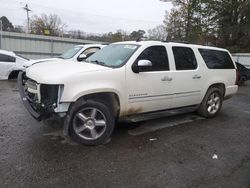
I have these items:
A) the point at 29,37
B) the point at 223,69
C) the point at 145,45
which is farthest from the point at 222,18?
the point at 145,45

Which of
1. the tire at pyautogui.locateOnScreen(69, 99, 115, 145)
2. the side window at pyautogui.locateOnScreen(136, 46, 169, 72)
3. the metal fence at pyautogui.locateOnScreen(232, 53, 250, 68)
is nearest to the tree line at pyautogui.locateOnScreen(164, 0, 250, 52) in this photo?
the metal fence at pyautogui.locateOnScreen(232, 53, 250, 68)

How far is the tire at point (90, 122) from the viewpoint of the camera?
4258 millimetres

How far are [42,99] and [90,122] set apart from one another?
0.89 m

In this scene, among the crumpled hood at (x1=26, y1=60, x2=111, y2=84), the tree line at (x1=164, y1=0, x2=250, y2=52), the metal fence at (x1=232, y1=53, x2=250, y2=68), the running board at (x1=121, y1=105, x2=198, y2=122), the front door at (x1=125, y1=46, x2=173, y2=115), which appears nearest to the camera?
the crumpled hood at (x1=26, y1=60, x2=111, y2=84)

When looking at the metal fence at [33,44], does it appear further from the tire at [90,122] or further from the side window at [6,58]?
the tire at [90,122]

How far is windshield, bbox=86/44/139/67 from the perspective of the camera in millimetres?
4914

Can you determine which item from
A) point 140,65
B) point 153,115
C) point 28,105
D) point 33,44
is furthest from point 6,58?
point 140,65

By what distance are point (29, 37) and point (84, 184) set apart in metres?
17.0

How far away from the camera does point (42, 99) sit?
13.7 ft

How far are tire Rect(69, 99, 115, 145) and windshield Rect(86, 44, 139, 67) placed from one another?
903mm

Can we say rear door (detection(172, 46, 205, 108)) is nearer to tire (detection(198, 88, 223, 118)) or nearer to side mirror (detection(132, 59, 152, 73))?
tire (detection(198, 88, 223, 118))

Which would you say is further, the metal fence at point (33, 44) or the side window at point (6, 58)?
the metal fence at point (33, 44)

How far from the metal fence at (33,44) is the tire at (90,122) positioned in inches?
609

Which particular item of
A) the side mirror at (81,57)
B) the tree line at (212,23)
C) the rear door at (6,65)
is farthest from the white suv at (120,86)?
the tree line at (212,23)
